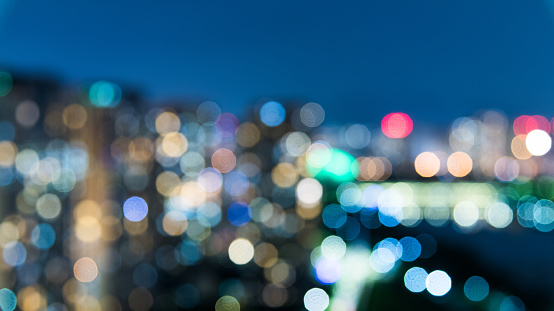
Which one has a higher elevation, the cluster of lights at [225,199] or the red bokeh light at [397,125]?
the red bokeh light at [397,125]

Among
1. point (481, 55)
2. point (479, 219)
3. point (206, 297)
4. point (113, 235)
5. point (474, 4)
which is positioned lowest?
point (206, 297)

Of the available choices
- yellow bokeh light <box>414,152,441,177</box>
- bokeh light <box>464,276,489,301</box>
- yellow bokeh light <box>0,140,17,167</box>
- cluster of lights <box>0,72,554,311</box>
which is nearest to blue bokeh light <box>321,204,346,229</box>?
cluster of lights <box>0,72,554,311</box>

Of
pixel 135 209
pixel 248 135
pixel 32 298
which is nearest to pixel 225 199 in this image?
pixel 135 209

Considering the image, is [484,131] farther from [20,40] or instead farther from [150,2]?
[20,40]

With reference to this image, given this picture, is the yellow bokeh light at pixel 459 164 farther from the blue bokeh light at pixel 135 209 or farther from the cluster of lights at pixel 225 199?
the blue bokeh light at pixel 135 209

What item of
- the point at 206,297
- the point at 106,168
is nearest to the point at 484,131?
the point at 106,168

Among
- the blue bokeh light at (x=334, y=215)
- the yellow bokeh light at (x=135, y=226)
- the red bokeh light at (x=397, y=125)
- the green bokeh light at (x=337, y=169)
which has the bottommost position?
the yellow bokeh light at (x=135, y=226)

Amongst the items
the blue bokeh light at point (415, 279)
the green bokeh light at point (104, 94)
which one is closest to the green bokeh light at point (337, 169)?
the blue bokeh light at point (415, 279)
